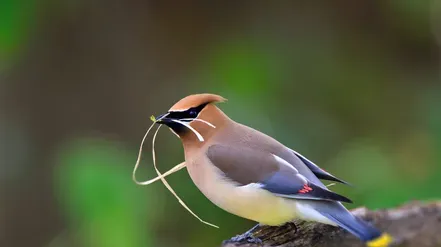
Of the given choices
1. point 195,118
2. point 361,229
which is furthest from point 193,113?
point 361,229

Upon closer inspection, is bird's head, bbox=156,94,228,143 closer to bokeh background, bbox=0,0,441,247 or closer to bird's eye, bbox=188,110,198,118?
bird's eye, bbox=188,110,198,118

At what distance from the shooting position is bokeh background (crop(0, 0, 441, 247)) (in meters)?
3.90

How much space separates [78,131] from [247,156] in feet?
8.09

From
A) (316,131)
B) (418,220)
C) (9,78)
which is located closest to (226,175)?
(418,220)

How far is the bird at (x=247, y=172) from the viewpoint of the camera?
2.13 m

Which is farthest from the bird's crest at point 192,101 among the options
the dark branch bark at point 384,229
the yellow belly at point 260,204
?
the dark branch bark at point 384,229

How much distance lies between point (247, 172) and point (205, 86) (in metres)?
1.89

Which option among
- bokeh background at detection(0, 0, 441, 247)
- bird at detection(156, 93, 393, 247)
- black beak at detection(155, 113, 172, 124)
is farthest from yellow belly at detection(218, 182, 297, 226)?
bokeh background at detection(0, 0, 441, 247)

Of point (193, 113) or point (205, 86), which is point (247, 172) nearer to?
point (193, 113)

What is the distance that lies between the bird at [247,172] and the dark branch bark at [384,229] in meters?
0.06

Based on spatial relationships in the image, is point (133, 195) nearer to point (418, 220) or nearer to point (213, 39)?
point (213, 39)

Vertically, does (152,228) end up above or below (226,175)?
below

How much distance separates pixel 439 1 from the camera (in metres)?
4.19

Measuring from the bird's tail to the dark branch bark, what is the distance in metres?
0.04
